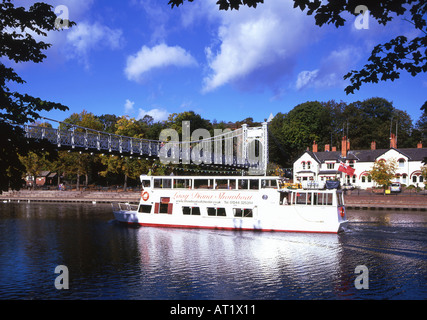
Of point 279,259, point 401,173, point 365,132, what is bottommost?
point 279,259

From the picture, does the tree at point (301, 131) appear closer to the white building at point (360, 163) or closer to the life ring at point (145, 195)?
the white building at point (360, 163)

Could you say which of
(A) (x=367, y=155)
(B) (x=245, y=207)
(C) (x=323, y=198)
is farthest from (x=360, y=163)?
(B) (x=245, y=207)

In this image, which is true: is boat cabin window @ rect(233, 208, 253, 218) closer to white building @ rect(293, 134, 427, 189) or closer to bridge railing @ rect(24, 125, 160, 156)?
Result: bridge railing @ rect(24, 125, 160, 156)

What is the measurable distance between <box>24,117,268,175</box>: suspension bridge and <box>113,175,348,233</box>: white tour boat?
11.1 metres

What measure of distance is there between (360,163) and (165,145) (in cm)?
4601

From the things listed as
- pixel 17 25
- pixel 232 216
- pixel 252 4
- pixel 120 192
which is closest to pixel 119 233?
pixel 232 216

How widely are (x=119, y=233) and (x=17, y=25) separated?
81.0 ft

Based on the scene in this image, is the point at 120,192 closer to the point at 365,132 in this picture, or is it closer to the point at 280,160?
the point at 280,160

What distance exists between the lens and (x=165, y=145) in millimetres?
60469

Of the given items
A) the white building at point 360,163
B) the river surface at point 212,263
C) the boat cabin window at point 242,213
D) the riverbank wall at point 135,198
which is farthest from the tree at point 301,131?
the river surface at point 212,263

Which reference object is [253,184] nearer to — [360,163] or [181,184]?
[181,184]

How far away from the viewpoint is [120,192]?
70625 millimetres

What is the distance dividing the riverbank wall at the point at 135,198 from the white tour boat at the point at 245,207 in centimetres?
2479
